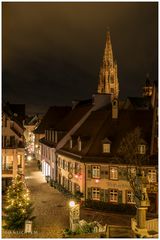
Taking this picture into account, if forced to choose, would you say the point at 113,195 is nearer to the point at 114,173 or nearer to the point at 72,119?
the point at 114,173

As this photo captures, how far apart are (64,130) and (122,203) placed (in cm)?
1323

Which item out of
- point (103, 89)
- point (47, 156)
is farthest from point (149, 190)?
point (103, 89)

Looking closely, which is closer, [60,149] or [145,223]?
[145,223]

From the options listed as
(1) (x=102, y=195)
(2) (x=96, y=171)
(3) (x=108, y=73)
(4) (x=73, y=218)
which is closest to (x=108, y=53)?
(3) (x=108, y=73)

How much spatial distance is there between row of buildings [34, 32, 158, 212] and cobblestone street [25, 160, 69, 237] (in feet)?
5.02

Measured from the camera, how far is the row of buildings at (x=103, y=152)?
27636 millimetres

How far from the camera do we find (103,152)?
29.1 m

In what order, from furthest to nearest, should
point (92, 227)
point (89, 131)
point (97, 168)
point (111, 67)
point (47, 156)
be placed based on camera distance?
point (111, 67), point (47, 156), point (89, 131), point (97, 168), point (92, 227)

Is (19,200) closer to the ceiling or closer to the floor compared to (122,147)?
closer to the floor

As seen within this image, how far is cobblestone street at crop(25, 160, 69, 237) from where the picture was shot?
22.8 metres

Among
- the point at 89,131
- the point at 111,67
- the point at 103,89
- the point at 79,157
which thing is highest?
the point at 111,67

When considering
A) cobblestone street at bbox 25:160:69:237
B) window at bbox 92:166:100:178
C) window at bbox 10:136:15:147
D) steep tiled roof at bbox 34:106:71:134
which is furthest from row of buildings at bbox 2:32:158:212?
steep tiled roof at bbox 34:106:71:134

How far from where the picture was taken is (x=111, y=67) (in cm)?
11375

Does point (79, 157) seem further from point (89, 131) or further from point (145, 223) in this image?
point (145, 223)
